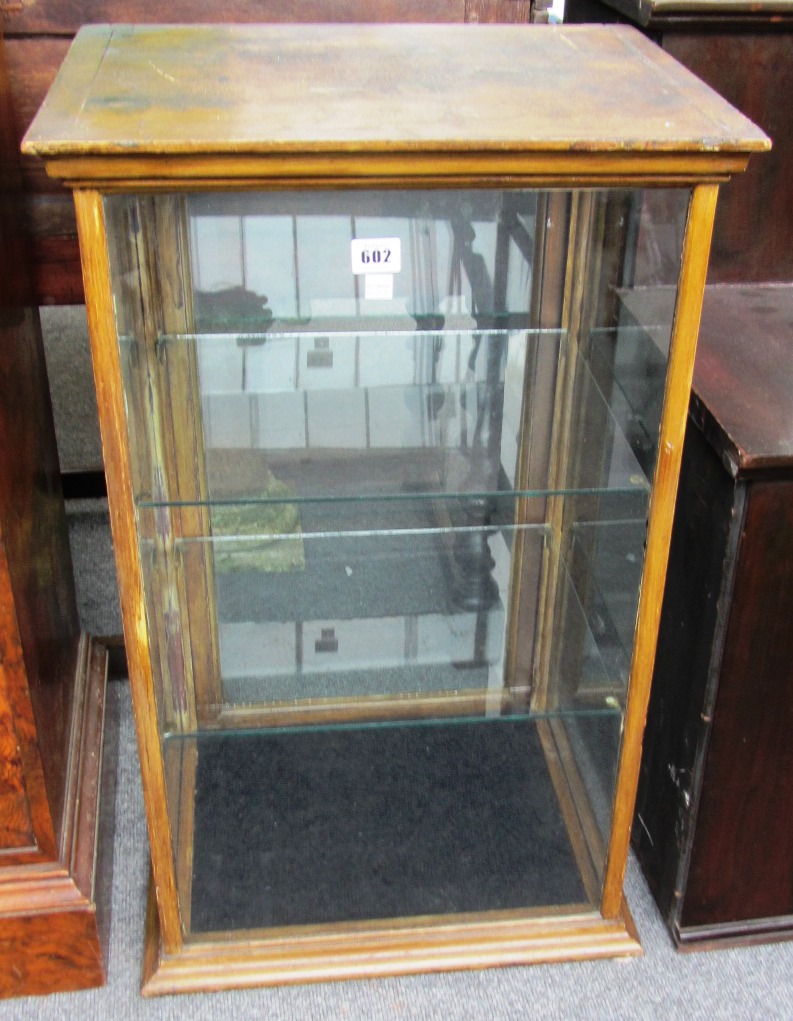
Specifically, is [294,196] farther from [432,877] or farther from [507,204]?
[432,877]

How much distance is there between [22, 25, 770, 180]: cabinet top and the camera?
0.89m

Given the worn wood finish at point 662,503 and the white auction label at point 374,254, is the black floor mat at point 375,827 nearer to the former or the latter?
the worn wood finish at point 662,503

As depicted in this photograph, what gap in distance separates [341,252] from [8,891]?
33.6 inches

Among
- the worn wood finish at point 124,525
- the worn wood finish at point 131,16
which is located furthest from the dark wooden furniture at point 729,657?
the worn wood finish at point 124,525

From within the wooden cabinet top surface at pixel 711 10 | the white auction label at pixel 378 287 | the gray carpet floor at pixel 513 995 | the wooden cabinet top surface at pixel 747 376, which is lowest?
the gray carpet floor at pixel 513 995

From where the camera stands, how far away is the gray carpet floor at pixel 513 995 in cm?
136

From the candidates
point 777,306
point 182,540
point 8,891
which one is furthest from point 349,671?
point 777,306

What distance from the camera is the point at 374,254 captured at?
53.6 inches

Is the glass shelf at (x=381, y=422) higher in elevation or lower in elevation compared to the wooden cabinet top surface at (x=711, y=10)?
lower

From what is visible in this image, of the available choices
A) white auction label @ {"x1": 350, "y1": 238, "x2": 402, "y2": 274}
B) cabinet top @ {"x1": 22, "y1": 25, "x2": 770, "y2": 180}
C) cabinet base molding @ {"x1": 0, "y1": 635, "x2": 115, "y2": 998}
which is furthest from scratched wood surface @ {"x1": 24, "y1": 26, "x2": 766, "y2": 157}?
cabinet base molding @ {"x1": 0, "y1": 635, "x2": 115, "y2": 998}

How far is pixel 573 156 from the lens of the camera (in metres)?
0.93

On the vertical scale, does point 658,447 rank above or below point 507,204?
below

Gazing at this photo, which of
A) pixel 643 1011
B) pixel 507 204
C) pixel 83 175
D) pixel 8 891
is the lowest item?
pixel 643 1011

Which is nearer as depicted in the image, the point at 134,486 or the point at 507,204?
the point at 134,486
